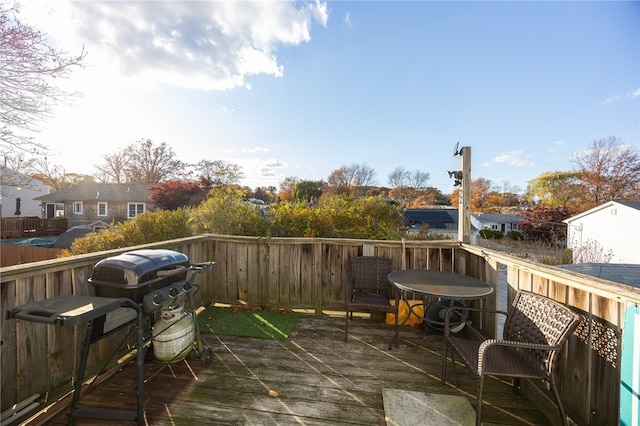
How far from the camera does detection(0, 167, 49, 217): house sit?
6980mm

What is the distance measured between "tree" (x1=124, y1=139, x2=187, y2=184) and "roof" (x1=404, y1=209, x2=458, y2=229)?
2327 centimetres

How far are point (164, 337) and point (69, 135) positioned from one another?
267 inches

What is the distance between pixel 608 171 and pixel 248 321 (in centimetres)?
2903

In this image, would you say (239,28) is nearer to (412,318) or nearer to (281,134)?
(281,134)

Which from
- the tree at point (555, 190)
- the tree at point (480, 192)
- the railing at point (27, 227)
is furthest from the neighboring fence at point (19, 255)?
the tree at point (480, 192)

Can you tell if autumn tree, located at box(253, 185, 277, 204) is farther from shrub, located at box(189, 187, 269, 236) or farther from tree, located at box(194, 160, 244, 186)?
shrub, located at box(189, 187, 269, 236)

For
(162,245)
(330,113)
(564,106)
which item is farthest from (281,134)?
(564,106)

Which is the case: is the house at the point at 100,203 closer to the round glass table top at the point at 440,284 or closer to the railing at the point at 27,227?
the railing at the point at 27,227

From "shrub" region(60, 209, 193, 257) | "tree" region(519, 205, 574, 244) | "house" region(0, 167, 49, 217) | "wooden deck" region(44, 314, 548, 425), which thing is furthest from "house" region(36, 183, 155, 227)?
"tree" region(519, 205, 574, 244)

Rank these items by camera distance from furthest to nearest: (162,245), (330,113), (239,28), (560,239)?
(560,239) → (330,113) → (239,28) → (162,245)

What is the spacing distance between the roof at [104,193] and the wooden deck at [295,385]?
24.1 m

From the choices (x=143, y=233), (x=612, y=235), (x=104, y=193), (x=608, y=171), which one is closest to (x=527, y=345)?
(x=143, y=233)

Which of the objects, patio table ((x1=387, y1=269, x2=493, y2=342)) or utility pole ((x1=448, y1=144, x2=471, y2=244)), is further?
utility pole ((x1=448, y1=144, x2=471, y2=244))

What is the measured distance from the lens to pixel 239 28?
17.3 ft
